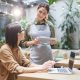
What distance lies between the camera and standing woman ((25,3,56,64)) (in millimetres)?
3365

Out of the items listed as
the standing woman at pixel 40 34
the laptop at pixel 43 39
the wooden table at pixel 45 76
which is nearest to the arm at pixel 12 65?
the wooden table at pixel 45 76

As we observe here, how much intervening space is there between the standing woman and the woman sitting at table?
723 mm

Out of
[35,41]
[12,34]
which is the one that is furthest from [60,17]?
[12,34]

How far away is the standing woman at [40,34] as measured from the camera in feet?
11.0

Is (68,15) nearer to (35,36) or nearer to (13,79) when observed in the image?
(35,36)

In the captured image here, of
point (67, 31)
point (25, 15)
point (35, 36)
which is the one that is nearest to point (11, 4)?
point (25, 15)

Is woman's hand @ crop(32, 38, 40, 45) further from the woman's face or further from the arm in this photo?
the arm

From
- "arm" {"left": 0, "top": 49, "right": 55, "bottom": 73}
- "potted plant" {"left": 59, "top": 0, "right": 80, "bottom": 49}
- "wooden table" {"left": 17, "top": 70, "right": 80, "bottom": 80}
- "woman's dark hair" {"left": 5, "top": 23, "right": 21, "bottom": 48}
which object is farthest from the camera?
"potted plant" {"left": 59, "top": 0, "right": 80, "bottom": 49}

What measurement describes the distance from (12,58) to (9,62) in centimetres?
6

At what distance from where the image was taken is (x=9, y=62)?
240 cm

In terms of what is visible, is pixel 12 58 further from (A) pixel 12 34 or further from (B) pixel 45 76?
(B) pixel 45 76

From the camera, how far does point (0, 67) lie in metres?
2.49

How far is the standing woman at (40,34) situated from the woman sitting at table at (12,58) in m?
0.72

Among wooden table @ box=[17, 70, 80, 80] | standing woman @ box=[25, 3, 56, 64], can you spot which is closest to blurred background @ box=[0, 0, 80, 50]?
standing woman @ box=[25, 3, 56, 64]
